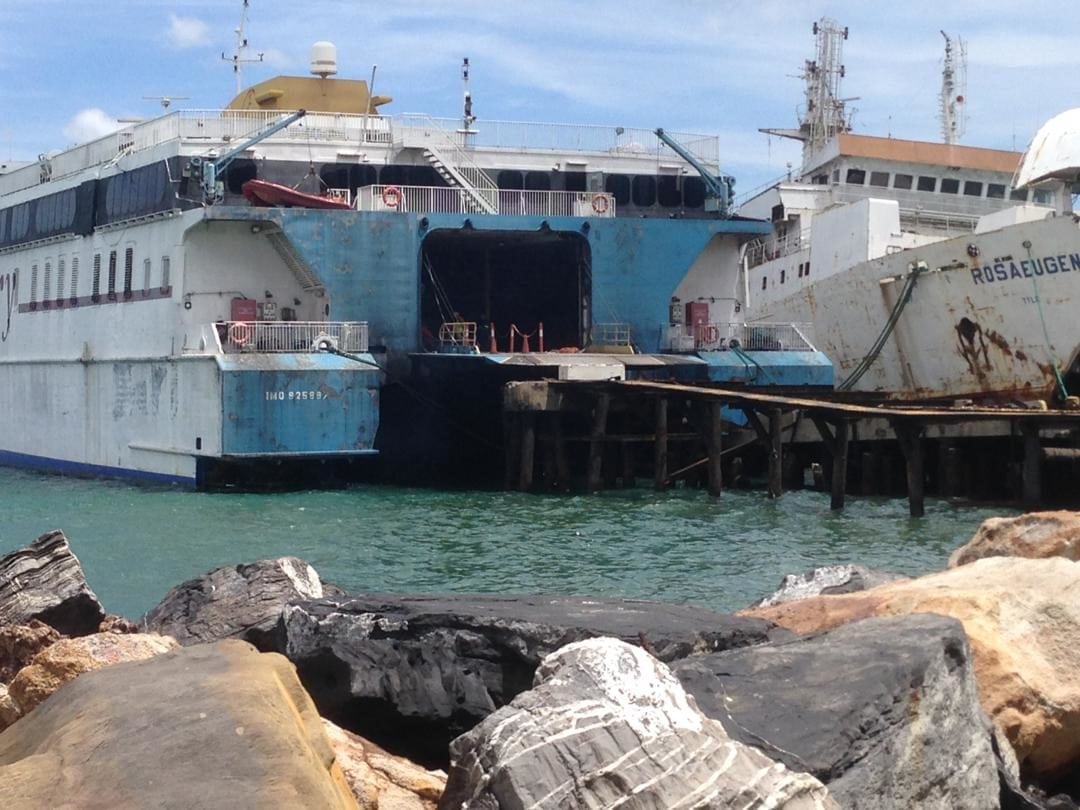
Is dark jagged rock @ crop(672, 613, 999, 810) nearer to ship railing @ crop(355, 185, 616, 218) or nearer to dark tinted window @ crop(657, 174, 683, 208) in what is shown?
ship railing @ crop(355, 185, 616, 218)

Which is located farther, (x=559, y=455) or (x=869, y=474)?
(x=869, y=474)

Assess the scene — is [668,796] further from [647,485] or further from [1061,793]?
[647,485]

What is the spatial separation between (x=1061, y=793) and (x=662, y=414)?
17088mm

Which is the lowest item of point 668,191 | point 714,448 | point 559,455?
point 559,455

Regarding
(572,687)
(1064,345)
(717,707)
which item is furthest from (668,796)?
(1064,345)

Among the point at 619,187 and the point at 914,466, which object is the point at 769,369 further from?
the point at 914,466

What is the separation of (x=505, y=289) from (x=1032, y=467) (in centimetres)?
1167

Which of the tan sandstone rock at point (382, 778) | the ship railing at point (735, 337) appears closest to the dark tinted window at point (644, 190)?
the ship railing at point (735, 337)

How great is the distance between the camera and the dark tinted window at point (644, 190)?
2886 cm

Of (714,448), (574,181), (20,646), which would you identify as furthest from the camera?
(574,181)

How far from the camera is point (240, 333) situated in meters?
24.6

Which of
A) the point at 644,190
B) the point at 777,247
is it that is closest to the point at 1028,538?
the point at 644,190

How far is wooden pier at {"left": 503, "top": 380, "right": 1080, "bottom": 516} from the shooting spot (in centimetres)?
2086

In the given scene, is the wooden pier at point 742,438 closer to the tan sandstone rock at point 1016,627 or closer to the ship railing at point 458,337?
the ship railing at point 458,337
